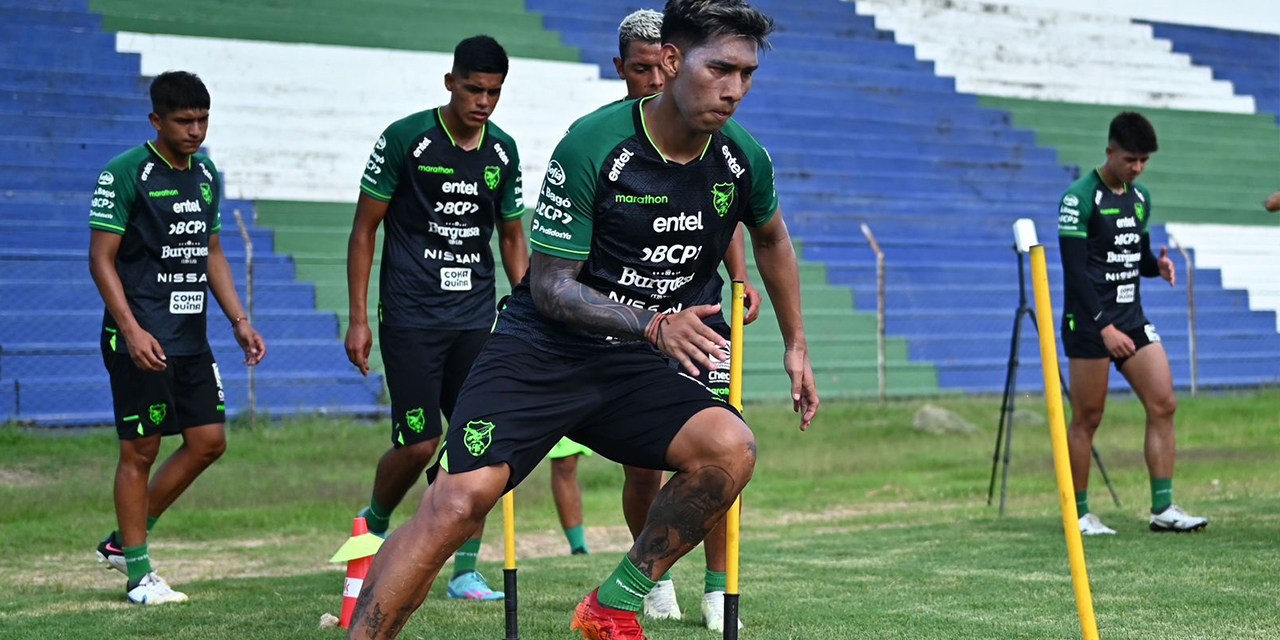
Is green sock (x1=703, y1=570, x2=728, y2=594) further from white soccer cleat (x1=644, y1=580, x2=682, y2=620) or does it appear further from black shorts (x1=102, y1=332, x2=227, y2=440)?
black shorts (x1=102, y1=332, x2=227, y2=440)

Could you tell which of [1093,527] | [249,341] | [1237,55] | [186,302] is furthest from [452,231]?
[1237,55]

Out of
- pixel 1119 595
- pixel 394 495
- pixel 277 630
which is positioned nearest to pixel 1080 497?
pixel 1119 595

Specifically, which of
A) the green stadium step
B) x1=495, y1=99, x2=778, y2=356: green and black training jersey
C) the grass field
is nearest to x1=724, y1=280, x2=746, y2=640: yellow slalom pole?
x1=495, y1=99, x2=778, y2=356: green and black training jersey

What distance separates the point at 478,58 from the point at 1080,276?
403 cm

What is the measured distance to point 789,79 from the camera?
20.7 metres

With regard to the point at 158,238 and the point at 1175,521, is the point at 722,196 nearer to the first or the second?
the point at 158,238

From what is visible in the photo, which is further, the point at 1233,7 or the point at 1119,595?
the point at 1233,7

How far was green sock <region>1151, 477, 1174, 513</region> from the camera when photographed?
8258mm

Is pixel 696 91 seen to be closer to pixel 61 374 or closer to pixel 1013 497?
pixel 1013 497

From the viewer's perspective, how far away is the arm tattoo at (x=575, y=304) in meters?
3.94

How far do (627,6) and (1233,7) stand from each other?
12500 millimetres

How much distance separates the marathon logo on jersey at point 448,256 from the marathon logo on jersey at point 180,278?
1215 mm

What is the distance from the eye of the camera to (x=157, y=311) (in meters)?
6.77

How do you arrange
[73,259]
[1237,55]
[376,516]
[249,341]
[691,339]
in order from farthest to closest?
[1237,55] < [73,259] < [249,341] < [376,516] < [691,339]
